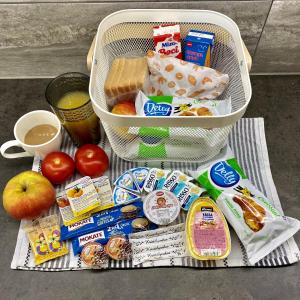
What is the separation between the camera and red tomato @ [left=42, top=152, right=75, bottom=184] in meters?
0.70

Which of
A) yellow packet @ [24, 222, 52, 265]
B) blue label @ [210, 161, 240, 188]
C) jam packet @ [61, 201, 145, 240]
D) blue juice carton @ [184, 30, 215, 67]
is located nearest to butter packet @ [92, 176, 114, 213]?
jam packet @ [61, 201, 145, 240]

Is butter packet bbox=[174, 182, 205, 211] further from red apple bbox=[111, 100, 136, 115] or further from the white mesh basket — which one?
red apple bbox=[111, 100, 136, 115]

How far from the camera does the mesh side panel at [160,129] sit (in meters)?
0.66

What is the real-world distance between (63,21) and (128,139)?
31 cm

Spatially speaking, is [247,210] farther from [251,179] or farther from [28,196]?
[28,196]

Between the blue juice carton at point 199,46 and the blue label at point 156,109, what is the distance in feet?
0.45

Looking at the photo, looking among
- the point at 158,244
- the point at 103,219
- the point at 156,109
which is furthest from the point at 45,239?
the point at 156,109

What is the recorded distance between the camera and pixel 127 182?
70 cm

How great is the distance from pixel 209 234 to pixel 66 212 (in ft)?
0.92

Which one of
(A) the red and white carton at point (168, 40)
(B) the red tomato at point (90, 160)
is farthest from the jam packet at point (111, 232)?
(A) the red and white carton at point (168, 40)

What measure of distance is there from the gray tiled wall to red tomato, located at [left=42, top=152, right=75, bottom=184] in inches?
10.7

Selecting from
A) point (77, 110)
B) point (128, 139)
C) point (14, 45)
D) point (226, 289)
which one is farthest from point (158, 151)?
point (14, 45)

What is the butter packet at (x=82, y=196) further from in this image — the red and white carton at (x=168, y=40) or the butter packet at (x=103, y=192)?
the red and white carton at (x=168, y=40)

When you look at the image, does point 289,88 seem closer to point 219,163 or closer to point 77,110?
point 219,163
